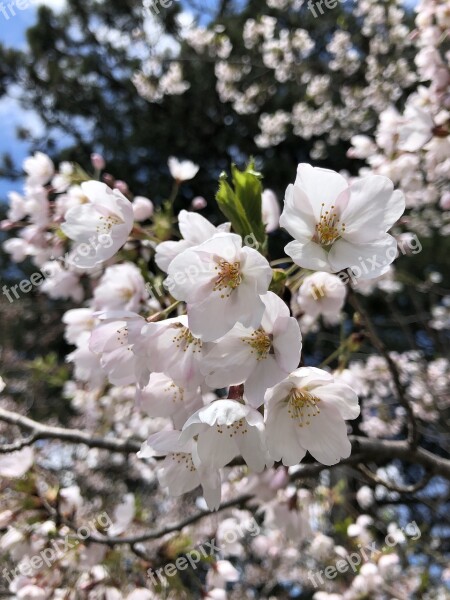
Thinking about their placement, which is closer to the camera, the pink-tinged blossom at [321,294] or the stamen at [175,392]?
the stamen at [175,392]

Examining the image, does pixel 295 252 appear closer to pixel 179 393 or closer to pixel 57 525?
pixel 179 393

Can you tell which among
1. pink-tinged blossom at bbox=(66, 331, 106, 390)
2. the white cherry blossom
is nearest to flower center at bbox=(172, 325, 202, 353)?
pink-tinged blossom at bbox=(66, 331, 106, 390)

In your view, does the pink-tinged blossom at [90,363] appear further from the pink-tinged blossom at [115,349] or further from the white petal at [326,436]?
the white petal at [326,436]

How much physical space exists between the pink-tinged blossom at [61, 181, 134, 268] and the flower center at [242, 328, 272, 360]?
0.38 metres

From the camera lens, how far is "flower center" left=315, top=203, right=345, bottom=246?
32.9 inches

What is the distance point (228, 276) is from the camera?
854mm

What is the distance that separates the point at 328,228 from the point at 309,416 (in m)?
0.34

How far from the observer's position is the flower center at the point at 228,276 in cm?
83

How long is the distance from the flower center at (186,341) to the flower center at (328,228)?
27cm

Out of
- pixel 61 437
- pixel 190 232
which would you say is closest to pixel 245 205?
pixel 190 232
